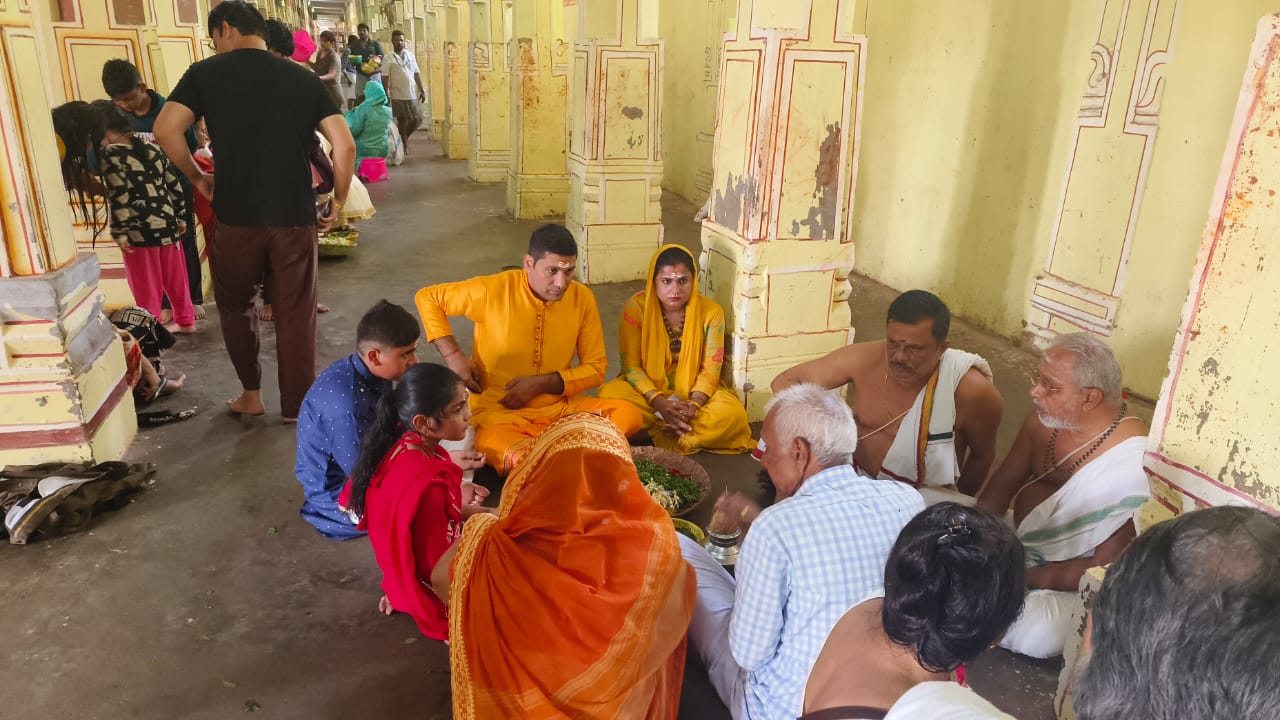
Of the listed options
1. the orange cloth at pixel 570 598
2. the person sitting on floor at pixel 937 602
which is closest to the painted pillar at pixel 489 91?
the orange cloth at pixel 570 598

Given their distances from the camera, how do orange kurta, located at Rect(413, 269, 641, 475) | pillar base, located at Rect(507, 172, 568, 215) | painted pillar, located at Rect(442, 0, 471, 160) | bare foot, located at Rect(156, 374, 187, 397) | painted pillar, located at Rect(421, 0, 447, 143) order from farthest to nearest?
painted pillar, located at Rect(421, 0, 447, 143), painted pillar, located at Rect(442, 0, 471, 160), pillar base, located at Rect(507, 172, 568, 215), bare foot, located at Rect(156, 374, 187, 397), orange kurta, located at Rect(413, 269, 641, 475)

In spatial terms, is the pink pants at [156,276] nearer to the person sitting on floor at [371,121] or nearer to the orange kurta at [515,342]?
the orange kurta at [515,342]

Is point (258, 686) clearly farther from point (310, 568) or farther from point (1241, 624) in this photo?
point (1241, 624)

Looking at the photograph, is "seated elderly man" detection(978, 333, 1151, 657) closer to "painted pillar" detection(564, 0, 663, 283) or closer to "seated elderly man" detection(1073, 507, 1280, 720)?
"seated elderly man" detection(1073, 507, 1280, 720)

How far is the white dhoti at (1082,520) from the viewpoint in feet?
8.02

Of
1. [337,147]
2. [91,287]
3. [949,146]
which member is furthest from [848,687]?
[949,146]

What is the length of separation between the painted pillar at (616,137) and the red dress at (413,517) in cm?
424

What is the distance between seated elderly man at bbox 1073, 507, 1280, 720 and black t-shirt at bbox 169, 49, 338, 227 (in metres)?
3.59

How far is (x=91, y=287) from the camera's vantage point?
3.48 meters

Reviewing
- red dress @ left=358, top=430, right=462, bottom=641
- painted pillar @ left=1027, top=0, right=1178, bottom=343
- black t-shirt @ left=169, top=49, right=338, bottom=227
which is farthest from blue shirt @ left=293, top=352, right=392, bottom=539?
painted pillar @ left=1027, top=0, right=1178, bottom=343

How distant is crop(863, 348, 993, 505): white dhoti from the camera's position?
3062mm

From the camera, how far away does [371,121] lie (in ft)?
33.9

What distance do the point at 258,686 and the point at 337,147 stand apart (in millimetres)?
2356

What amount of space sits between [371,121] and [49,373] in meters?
7.96
